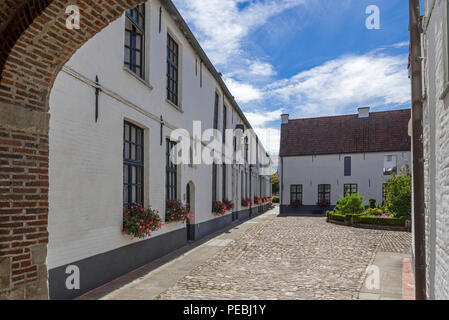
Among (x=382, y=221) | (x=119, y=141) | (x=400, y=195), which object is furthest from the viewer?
(x=382, y=221)

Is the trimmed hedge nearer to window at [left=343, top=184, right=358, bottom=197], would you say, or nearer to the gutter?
the gutter

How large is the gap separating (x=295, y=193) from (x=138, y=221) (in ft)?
78.6

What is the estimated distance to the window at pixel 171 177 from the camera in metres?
10.3

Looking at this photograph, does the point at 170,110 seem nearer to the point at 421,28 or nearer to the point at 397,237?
the point at 421,28

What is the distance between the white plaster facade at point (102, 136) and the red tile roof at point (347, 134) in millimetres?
21451

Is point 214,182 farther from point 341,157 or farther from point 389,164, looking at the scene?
point 389,164

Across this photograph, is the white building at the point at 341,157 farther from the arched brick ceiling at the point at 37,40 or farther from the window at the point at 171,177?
the arched brick ceiling at the point at 37,40

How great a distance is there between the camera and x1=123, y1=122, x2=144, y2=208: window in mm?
7764

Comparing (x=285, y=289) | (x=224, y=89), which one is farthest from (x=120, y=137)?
(x=224, y=89)

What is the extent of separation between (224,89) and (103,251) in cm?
1204

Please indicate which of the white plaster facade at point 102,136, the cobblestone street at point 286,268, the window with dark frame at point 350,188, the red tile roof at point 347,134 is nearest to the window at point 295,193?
the red tile roof at point 347,134

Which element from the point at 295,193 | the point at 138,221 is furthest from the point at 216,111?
the point at 295,193

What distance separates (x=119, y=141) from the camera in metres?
7.22

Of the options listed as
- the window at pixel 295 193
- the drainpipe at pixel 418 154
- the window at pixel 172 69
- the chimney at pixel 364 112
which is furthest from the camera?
the chimney at pixel 364 112
